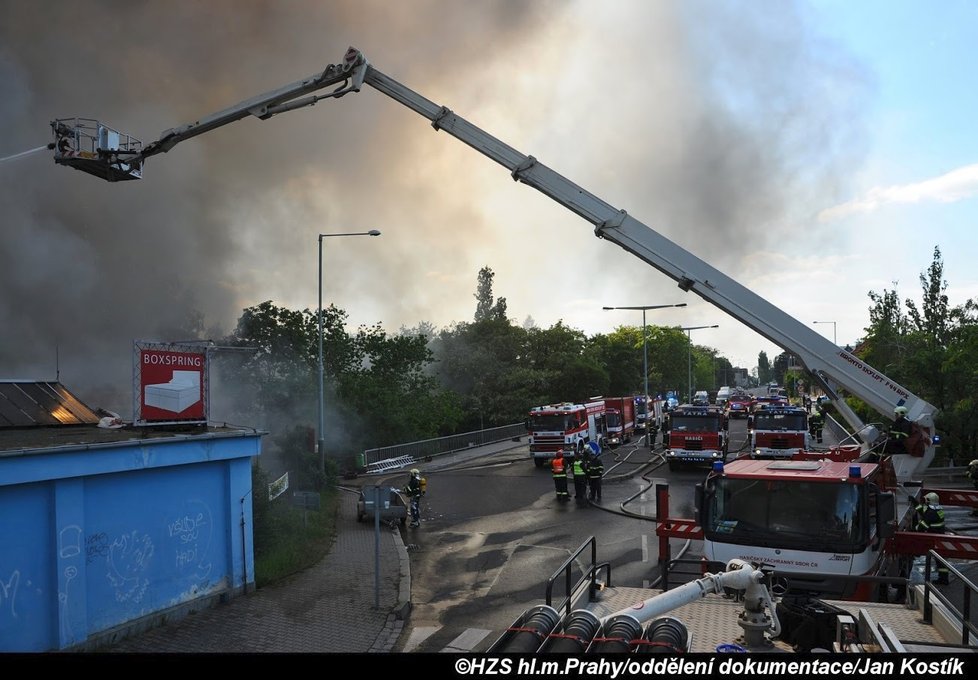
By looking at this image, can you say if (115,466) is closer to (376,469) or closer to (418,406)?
(376,469)

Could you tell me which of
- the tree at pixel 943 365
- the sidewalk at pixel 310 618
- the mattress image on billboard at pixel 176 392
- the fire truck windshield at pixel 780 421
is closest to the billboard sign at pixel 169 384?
the mattress image on billboard at pixel 176 392

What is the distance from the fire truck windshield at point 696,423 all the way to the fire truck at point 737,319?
10.3 metres

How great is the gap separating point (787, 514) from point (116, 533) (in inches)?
342

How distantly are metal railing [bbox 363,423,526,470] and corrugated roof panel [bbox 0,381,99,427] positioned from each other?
14053 mm

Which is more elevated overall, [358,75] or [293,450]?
[358,75]

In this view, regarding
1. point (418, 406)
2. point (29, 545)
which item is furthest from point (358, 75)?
point (418, 406)

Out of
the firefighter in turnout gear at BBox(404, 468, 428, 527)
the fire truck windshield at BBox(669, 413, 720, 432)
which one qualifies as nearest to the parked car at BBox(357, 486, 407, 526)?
the firefighter in turnout gear at BBox(404, 468, 428, 527)

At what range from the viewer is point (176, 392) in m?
11.5

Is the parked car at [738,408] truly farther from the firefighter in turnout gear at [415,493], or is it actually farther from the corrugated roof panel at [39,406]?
the corrugated roof panel at [39,406]

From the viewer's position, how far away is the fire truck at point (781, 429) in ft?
78.3

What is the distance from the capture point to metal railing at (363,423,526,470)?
28.3m
